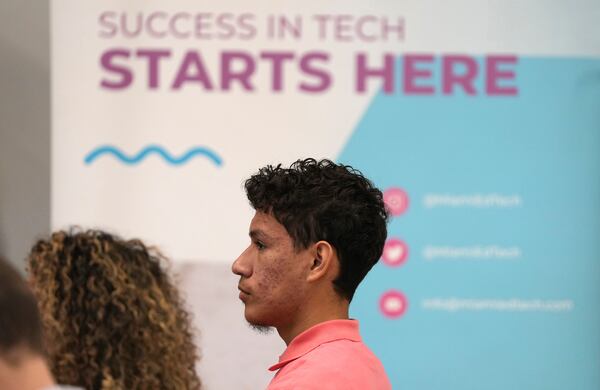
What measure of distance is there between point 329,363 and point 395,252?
6.76 ft

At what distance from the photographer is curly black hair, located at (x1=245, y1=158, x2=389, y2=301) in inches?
74.8

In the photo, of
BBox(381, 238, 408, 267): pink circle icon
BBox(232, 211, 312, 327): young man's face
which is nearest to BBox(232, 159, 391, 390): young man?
BBox(232, 211, 312, 327): young man's face

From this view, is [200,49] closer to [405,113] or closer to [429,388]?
[405,113]

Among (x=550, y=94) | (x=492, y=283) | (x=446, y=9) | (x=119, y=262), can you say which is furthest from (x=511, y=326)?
(x=119, y=262)

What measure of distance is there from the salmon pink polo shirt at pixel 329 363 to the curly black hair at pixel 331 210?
0.10 meters

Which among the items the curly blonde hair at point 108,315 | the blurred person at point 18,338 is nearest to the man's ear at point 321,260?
the curly blonde hair at point 108,315

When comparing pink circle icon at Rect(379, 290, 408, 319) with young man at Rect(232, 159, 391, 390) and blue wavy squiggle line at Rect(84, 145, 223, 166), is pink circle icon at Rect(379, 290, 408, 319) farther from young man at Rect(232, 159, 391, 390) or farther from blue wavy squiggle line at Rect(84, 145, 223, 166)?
young man at Rect(232, 159, 391, 390)

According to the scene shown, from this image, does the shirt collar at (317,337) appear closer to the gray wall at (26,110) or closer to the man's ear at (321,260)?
the man's ear at (321,260)

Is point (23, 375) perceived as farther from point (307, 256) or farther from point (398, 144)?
point (398, 144)

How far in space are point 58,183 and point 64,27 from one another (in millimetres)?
542

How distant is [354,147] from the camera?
3.78 metres

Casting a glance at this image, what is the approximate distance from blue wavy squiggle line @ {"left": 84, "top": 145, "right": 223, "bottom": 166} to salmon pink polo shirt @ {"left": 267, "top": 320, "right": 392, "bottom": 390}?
198cm

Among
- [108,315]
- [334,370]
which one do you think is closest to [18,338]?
[334,370]

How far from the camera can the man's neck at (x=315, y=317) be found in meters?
1.89
